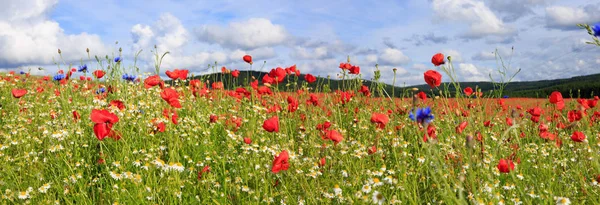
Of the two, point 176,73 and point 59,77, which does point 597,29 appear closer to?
point 176,73

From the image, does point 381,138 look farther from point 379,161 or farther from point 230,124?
point 230,124

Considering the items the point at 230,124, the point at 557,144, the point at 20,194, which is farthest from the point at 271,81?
the point at 557,144

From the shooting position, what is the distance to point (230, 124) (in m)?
5.26

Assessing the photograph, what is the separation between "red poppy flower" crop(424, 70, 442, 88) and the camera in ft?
12.8

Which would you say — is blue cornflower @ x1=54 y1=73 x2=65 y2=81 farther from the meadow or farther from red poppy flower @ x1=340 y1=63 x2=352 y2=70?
red poppy flower @ x1=340 y1=63 x2=352 y2=70

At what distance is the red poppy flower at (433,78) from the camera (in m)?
3.90

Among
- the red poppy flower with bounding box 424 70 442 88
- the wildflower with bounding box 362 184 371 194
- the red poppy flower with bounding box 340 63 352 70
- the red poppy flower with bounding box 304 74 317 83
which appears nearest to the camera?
the wildflower with bounding box 362 184 371 194

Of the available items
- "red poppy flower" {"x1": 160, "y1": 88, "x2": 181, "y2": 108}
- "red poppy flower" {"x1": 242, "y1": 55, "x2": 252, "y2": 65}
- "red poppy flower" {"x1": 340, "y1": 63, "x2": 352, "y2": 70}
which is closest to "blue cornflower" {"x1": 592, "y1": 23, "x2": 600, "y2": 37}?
"red poppy flower" {"x1": 160, "y1": 88, "x2": 181, "y2": 108}

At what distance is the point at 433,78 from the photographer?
3918mm

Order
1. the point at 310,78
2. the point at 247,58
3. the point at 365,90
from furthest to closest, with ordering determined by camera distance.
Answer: the point at 247,58, the point at 365,90, the point at 310,78

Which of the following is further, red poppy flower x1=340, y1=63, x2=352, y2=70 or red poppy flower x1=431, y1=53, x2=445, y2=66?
red poppy flower x1=340, y1=63, x2=352, y2=70

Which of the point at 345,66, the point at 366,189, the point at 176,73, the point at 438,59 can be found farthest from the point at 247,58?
the point at 366,189

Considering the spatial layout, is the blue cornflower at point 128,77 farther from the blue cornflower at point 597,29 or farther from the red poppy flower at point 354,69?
the blue cornflower at point 597,29

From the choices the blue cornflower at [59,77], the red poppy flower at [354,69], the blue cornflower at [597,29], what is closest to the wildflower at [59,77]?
the blue cornflower at [59,77]
